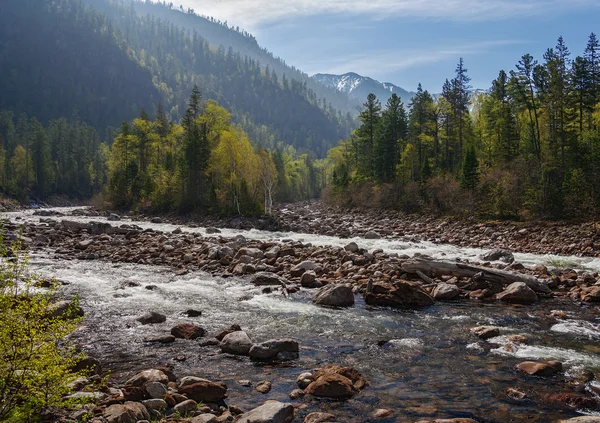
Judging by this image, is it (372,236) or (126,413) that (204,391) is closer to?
(126,413)

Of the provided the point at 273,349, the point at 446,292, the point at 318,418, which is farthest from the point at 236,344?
the point at 446,292

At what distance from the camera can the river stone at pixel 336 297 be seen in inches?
570

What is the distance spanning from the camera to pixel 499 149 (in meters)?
52.0

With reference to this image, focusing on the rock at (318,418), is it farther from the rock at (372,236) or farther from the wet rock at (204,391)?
the rock at (372,236)

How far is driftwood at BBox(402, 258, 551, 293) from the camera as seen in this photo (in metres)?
16.2

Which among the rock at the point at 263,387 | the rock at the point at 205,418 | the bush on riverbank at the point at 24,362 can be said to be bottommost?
the rock at the point at 263,387

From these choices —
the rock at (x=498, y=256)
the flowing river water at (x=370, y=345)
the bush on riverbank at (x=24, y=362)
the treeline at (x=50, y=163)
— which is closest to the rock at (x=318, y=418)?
the flowing river water at (x=370, y=345)

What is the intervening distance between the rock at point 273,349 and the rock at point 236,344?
0.68ft

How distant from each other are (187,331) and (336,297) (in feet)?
18.4

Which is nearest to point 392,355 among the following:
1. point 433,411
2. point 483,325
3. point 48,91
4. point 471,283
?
point 433,411

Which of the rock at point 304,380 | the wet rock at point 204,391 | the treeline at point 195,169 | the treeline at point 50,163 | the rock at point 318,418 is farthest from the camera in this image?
the treeline at point 50,163

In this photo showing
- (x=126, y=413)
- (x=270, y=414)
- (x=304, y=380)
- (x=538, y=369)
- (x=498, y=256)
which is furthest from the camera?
(x=498, y=256)

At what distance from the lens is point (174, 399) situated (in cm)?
721

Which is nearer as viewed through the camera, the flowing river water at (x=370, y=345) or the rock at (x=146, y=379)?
the flowing river water at (x=370, y=345)
